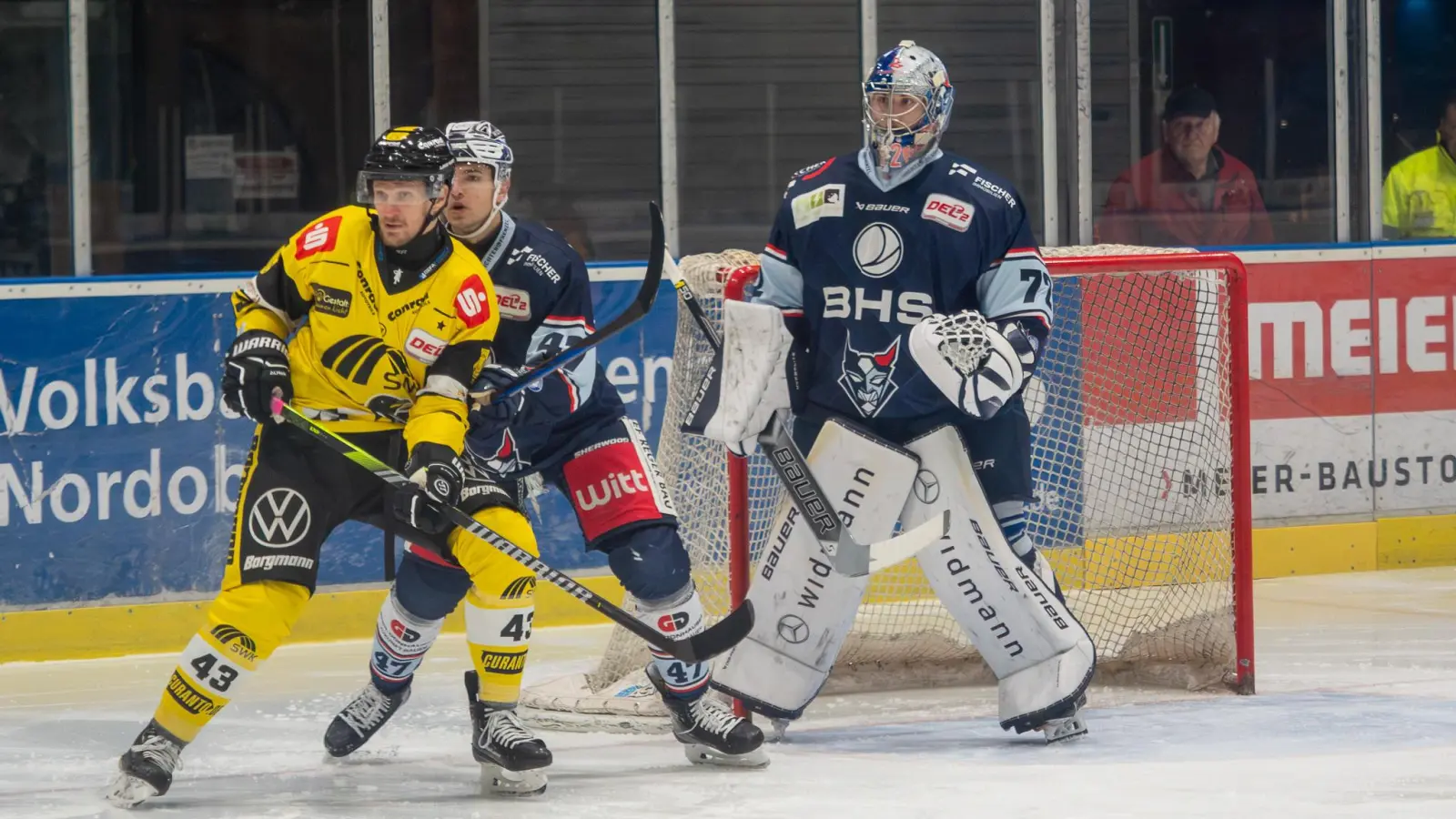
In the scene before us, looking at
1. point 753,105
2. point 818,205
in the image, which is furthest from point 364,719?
point 753,105

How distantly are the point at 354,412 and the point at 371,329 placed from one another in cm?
16

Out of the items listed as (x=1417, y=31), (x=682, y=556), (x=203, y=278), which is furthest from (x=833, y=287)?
(x=1417, y=31)

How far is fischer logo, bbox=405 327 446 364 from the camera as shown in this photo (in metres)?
3.88

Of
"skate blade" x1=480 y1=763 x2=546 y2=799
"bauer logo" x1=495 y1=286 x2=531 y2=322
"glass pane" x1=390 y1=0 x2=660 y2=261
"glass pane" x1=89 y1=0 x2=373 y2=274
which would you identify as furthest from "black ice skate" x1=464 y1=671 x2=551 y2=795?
"glass pane" x1=390 y1=0 x2=660 y2=261

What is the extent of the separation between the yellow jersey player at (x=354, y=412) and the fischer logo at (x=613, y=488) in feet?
1.07

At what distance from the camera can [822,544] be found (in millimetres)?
4398

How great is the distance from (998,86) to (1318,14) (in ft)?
3.60

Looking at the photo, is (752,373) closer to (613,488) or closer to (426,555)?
(613,488)

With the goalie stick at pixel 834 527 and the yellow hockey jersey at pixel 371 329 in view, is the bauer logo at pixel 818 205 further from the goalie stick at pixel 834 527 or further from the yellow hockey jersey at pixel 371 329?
the yellow hockey jersey at pixel 371 329

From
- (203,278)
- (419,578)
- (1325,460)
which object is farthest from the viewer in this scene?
(1325,460)

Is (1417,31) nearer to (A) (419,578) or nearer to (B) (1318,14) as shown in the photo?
(B) (1318,14)

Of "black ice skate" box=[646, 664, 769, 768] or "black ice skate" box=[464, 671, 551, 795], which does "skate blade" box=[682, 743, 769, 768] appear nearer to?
"black ice skate" box=[646, 664, 769, 768]

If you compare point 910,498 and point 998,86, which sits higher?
point 998,86

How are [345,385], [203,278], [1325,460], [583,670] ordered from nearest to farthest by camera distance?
1. [345,385]
2. [583,670]
3. [203,278]
4. [1325,460]
